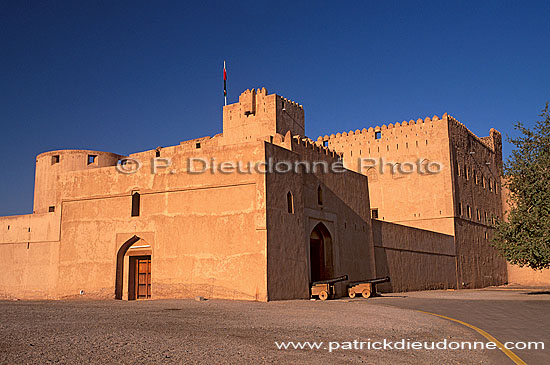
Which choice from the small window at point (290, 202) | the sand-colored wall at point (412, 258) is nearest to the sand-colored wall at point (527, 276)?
the sand-colored wall at point (412, 258)

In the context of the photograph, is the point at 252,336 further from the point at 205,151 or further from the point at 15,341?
the point at 205,151

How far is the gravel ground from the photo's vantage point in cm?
545

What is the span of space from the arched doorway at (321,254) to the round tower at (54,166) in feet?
51.8

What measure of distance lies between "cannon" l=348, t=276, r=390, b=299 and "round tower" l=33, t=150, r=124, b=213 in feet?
57.6

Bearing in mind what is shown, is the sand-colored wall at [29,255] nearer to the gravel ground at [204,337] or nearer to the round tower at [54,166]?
the round tower at [54,166]

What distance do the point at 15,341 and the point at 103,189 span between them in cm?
1394

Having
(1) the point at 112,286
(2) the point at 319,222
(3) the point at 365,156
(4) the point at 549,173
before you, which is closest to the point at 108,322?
(1) the point at 112,286

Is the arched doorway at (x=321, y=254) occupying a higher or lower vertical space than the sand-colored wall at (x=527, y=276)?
higher

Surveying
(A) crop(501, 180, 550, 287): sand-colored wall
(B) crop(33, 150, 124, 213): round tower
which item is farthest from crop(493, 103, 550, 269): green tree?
(B) crop(33, 150, 124, 213): round tower

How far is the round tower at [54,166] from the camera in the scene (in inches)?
1188

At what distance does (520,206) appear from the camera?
20.5 metres

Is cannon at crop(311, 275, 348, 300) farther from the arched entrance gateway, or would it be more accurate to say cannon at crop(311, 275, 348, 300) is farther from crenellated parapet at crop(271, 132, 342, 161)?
the arched entrance gateway

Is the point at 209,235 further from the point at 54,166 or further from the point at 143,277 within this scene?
the point at 54,166

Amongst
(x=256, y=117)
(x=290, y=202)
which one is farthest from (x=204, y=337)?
(x=256, y=117)
